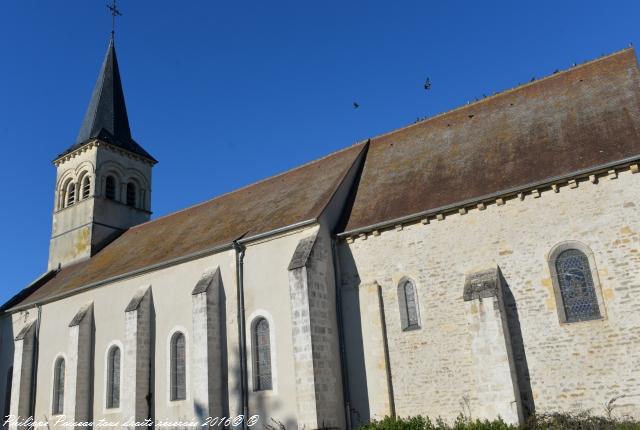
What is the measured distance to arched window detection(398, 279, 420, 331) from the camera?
1455 cm

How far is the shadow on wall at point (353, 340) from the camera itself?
14.6 metres

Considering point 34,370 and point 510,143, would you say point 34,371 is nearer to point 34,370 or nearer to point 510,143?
point 34,370

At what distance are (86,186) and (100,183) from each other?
94 centimetres

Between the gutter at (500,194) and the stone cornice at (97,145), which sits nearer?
the gutter at (500,194)

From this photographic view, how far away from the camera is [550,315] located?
1267cm

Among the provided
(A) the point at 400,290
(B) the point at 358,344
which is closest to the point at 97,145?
(B) the point at 358,344

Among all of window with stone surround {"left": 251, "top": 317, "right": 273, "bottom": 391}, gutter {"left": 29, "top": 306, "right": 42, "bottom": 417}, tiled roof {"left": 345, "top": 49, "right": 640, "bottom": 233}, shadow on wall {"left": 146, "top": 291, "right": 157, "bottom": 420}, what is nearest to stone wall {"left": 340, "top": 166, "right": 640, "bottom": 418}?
tiled roof {"left": 345, "top": 49, "right": 640, "bottom": 233}

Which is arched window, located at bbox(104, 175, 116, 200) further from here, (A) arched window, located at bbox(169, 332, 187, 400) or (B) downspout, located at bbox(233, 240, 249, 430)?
(B) downspout, located at bbox(233, 240, 249, 430)

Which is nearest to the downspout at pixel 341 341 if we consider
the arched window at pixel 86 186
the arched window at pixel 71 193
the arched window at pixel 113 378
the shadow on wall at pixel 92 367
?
the arched window at pixel 113 378

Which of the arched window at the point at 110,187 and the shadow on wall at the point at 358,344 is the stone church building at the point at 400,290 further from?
the arched window at the point at 110,187

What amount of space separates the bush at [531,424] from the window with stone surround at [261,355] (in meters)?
3.34

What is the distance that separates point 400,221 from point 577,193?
4284mm

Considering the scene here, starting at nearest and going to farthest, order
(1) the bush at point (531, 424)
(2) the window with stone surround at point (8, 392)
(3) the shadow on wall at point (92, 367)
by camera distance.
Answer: (1) the bush at point (531, 424)
(3) the shadow on wall at point (92, 367)
(2) the window with stone surround at point (8, 392)

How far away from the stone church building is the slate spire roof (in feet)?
29.2
